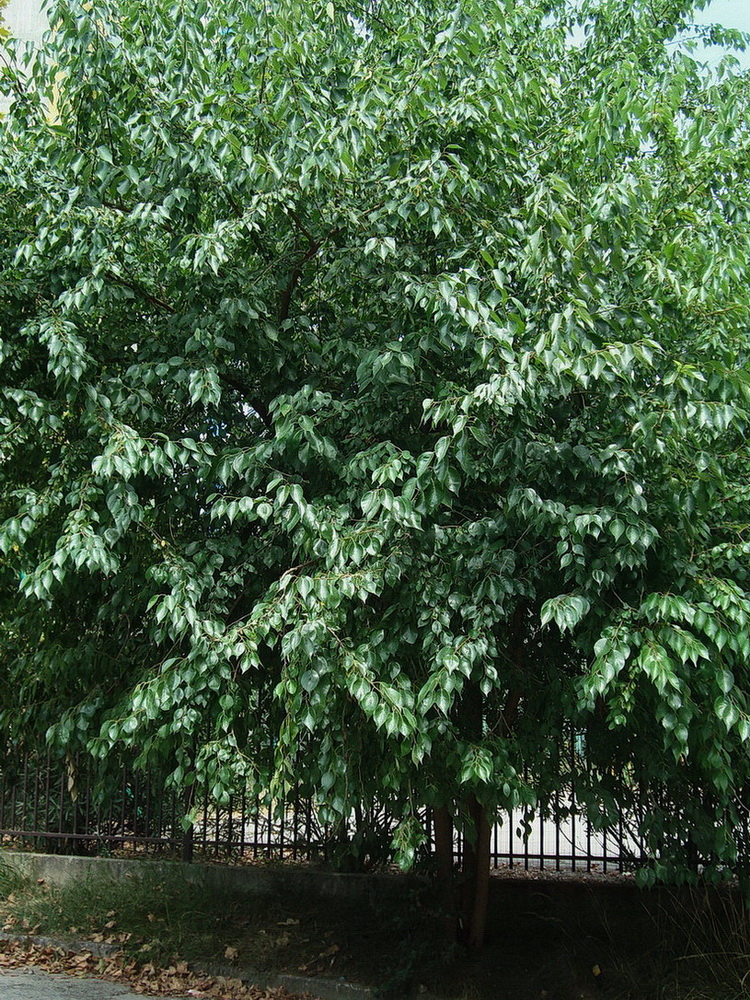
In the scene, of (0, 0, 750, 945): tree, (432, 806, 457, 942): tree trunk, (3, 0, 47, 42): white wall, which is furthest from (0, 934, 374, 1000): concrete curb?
(3, 0, 47, 42): white wall

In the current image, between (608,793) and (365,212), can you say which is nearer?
(365,212)

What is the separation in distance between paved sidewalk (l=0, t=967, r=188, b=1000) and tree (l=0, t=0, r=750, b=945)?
214cm

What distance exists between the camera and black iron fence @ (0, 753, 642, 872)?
732cm

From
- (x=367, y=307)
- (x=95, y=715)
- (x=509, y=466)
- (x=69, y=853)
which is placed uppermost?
(x=367, y=307)

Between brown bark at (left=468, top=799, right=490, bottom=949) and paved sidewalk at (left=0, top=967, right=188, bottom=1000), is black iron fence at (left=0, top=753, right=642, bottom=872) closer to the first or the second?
brown bark at (left=468, top=799, right=490, bottom=949)

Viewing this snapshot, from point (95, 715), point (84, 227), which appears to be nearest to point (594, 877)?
point (95, 715)

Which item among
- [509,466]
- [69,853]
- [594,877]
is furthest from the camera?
[69,853]

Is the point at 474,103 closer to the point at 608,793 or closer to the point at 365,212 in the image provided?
the point at 365,212

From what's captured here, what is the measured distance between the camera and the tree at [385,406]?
4.56 meters

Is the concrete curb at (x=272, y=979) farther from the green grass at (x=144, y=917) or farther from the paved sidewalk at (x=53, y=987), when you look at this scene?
the paved sidewalk at (x=53, y=987)

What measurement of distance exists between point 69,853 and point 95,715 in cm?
380

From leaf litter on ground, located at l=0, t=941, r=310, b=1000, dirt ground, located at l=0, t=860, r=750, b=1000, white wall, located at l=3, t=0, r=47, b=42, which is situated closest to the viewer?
dirt ground, located at l=0, t=860, r=750, b=1000

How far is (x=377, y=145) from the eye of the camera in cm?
514

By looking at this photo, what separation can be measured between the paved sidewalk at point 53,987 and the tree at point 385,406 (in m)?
2.14
